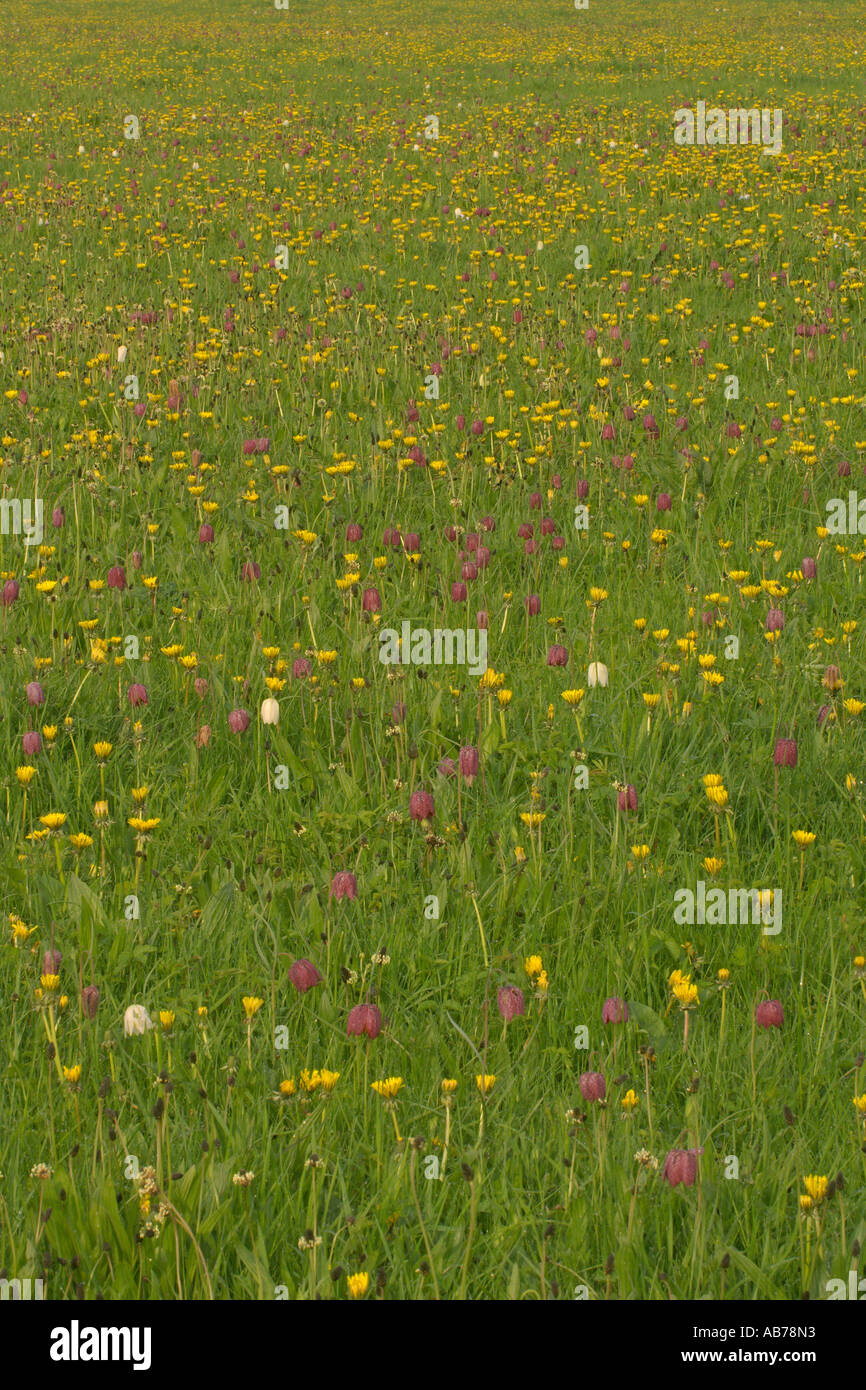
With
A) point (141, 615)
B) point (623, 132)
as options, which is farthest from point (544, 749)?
point (623, 132)

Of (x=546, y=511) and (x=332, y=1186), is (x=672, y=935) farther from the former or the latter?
(x=546, y=511)

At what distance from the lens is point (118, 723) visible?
4379 millimetres

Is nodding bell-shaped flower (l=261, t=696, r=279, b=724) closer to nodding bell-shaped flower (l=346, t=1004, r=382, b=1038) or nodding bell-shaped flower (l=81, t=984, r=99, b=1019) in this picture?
nodding bell-shaped flower (l=81, t=984, r=99, b=1019)

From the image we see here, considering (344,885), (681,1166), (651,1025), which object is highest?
(344,885)

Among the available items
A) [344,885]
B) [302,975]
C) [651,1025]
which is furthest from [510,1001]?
[344,885]

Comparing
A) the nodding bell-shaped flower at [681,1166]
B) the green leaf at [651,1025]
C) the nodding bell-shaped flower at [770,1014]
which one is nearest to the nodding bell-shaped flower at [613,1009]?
the green leaf at [651,1025]

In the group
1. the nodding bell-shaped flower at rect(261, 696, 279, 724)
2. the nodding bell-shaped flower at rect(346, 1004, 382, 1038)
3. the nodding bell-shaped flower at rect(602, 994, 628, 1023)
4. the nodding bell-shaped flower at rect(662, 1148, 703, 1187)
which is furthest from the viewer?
the nodding bell-shaped flower at rect(261, 696, 279, 724)

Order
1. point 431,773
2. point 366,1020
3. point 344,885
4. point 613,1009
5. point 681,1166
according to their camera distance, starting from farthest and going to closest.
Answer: point 431,773 → point 344,885 → point 613,1009 → point 366,1020 → point 681,1166

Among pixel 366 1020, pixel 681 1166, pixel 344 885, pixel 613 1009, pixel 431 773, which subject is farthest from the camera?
pixel 431 773

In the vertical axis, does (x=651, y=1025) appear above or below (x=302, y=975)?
below

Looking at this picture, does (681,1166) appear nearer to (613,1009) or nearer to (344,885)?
(613,1009)

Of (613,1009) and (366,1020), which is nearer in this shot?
(366,1020)

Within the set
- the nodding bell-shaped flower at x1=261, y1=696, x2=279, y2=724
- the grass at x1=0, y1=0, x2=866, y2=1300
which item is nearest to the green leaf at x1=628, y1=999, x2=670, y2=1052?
the grass at x1=0, y1=0, x2=866, y2=1300

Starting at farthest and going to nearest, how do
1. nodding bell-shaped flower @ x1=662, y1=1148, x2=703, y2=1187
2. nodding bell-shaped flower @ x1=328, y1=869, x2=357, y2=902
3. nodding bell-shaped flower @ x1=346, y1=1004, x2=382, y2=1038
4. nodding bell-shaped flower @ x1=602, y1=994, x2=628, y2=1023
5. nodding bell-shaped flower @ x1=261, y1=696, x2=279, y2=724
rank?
nodding bell-shaped flower @ x1=261, y1=696, x2=279, y2=724 < nodding bell-shaped flower @ x1=328, y1=869, x2=357, y2=902 < nodding bell-shaped flower @ x1=602, y1=994, x2=628, y2=1023 < nodding bell-shaped flower @ x1=346, y1=1004, x2=382, y2=1038 < nodding bell-shaped flower @ x1=662, y1=1148, x2=703, y2=1187
